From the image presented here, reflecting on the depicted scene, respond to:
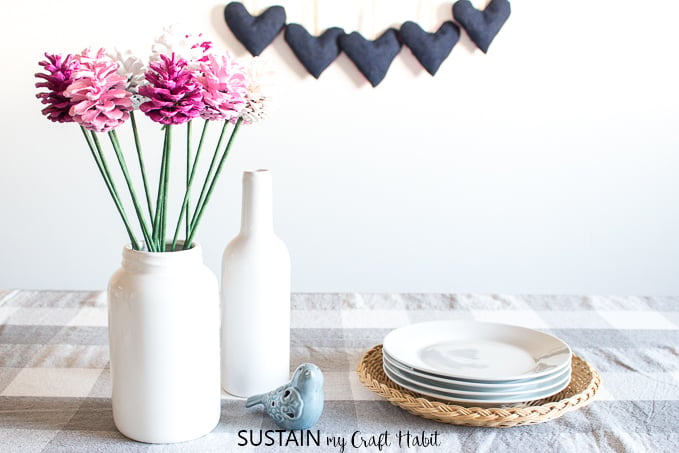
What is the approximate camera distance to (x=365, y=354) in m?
1.08

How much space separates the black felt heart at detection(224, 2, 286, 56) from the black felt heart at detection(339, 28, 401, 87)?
0.20 meters

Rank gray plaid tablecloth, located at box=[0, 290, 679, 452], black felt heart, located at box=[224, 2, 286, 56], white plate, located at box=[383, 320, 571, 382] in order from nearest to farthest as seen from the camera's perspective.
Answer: gray plaid tablecloth, located at box=[0, 290, 679, 452]
white plate, located at box=[383, 320, 571, 382]
black felt heart, located at box=[224, 2, 286, 56]

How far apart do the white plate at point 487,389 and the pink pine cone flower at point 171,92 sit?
0.42 metres

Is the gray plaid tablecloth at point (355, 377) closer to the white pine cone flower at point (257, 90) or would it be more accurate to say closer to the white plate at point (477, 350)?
the white plate at point (477, 350)

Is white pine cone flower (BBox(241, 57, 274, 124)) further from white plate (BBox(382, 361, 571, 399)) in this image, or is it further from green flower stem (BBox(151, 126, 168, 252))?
white plate (BBox(382, 361, 571, 399))

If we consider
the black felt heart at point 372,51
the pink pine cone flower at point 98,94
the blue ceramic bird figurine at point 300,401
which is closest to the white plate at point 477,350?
the blue ceramic bird figurine at point 300,401

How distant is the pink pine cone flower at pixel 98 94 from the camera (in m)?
0.75

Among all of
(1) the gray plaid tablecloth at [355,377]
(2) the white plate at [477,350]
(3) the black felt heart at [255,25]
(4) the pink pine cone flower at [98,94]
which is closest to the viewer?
(4) the pink pine cone flower at [98,94]

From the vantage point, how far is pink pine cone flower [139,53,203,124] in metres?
0.77

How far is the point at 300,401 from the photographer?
2.85ft

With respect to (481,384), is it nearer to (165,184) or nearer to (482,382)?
(482,382)

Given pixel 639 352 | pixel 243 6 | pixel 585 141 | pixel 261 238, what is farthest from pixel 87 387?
pixel 585 141

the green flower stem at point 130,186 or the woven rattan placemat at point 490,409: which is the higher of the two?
the green flower stem at point 130,186

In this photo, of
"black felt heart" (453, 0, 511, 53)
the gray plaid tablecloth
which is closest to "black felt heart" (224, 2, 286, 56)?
"black felt heart" (453, 0, 511, 53)
